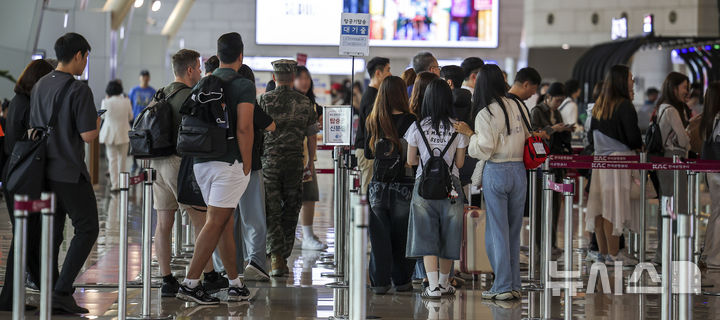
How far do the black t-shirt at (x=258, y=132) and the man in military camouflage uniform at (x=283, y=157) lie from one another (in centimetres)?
23

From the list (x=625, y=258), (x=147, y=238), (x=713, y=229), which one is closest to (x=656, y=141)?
(x=713, y=229)

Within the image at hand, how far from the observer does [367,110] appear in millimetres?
7496

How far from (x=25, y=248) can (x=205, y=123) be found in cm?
172

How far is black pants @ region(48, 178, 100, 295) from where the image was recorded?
6.06m

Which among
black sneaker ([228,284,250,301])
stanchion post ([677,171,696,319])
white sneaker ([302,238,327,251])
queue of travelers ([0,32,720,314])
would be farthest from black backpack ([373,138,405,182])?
white sneaker ([302,238,327,251])

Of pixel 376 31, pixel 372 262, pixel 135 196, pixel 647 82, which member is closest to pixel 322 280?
pixel 372 262

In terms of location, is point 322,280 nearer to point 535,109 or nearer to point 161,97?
point 161,97

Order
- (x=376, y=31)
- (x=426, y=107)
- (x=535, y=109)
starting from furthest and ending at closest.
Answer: (x=376, y=31), (x=535, y=109), (x=426, y=107)

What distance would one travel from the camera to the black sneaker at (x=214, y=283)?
6.96m

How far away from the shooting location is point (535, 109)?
9.40m

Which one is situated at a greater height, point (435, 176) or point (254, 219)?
point (435, 176)

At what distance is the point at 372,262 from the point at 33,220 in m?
2.37

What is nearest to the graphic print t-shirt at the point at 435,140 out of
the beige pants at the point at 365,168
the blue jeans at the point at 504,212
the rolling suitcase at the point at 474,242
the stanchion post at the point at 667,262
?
the blue jeans at the point at 504,212

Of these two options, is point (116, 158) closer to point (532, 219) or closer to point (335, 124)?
point (335, 124)
